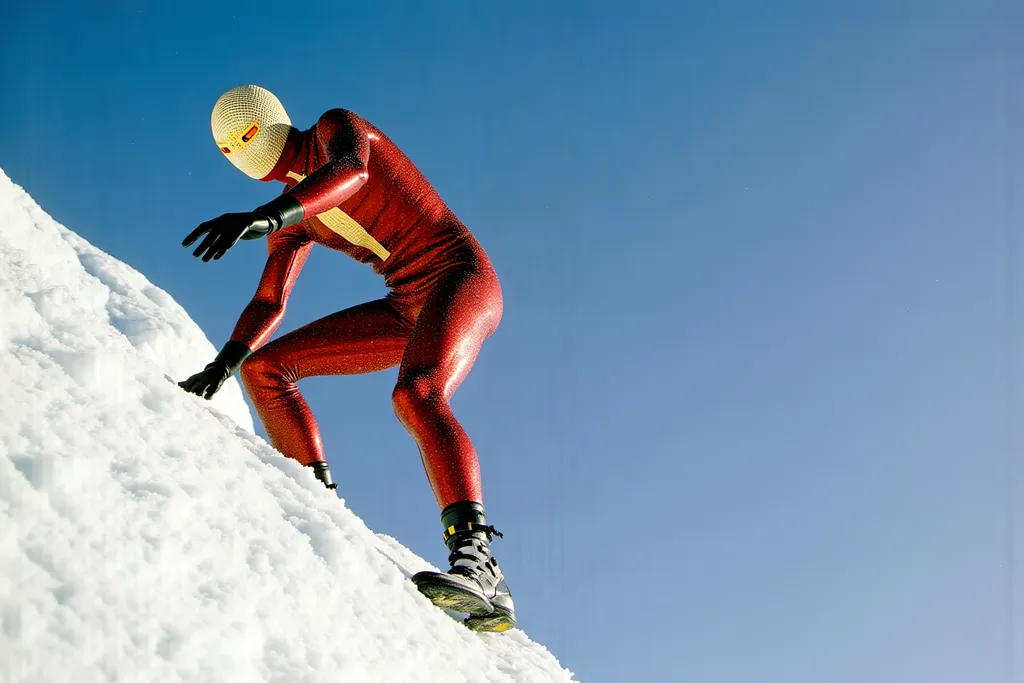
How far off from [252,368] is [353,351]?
382mm

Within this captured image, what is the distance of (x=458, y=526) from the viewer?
287 cm

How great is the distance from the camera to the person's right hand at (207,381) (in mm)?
3650

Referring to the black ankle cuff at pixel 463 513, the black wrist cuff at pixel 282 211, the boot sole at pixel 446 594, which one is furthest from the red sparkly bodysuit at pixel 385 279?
the boot sole at pixel 446 594

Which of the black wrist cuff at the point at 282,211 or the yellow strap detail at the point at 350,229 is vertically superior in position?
the yellow strap detail at the point at 350,229

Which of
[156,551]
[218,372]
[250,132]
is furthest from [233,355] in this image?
[156,551]

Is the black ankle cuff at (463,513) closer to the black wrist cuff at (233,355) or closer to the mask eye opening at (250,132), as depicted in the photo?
the black wrist cuff at (233,355)

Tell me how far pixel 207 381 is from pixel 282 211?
42.2 inches

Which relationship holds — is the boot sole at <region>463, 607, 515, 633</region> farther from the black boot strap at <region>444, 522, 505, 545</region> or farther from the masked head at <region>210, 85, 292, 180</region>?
the masked head at <region>210, 85, 292, 180</region>

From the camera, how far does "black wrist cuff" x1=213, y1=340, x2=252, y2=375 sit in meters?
3.77

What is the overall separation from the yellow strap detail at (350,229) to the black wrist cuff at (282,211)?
637 millimetres

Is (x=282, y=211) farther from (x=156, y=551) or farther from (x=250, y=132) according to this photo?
(x=156, y=551)

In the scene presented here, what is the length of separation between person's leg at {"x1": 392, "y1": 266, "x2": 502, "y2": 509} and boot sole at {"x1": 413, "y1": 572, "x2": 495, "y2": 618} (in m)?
0.33

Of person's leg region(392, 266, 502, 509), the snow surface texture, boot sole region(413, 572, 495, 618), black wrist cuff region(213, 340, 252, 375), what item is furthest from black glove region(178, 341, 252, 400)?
boot sole region(413, 572, 495, 618)

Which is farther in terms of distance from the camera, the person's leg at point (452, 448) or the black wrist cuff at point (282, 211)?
the black wrist cuff at point (282, 211)
